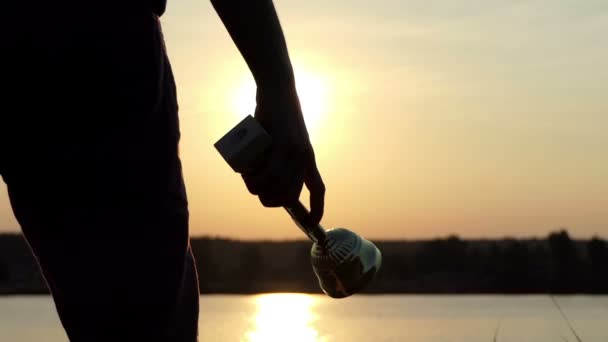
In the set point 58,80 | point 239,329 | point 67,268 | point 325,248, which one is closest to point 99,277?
point 67,268

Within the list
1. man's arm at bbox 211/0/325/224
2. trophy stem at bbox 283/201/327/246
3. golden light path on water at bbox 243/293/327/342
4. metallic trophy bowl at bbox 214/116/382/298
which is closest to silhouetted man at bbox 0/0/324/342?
man's arm at bbox 211/0/325/224

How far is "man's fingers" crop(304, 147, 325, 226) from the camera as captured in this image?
1.64m

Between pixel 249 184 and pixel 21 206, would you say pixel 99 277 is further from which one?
pixel 249 184

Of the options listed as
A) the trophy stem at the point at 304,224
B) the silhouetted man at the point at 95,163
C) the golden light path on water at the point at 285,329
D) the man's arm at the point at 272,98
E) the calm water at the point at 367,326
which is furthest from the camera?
the golden light path on water at the point at 285,329

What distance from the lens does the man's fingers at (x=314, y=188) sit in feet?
5.39

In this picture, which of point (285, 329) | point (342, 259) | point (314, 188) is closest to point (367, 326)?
point (285, 329)

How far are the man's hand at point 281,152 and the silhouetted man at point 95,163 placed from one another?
0.16m

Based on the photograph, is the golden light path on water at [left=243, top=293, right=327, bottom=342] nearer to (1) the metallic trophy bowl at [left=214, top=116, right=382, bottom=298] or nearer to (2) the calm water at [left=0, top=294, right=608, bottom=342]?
(2) the calm water at [left=0, top=294, right=608, bottom=342]

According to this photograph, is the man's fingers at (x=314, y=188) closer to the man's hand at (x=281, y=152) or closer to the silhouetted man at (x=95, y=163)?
the man's hand at (x=281, y=152)

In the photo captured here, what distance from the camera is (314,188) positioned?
5.59 ft

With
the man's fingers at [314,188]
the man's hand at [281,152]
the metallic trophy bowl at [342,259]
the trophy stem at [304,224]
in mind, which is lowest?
the metallic trophy bowl at [342,259]

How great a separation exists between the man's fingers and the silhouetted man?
237 mm

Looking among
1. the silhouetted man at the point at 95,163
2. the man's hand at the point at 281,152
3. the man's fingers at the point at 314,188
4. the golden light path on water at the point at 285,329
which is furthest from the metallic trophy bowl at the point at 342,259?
the golden light path on water at the point at 285,329

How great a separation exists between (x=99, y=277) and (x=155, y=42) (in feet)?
0.94
